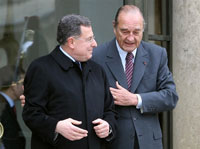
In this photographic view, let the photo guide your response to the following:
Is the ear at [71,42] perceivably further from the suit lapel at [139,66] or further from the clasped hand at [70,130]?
the suit lapel at [139,66]

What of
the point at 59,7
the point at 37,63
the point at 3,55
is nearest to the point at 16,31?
the point at 3,55

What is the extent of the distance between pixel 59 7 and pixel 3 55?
87cm

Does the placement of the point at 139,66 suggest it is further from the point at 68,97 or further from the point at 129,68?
the point at 68,97

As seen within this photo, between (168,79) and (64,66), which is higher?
(64,66)

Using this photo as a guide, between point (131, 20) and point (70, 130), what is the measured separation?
1115 mm

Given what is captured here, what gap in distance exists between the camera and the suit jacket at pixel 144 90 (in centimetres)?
353

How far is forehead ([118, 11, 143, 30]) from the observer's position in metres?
3.52

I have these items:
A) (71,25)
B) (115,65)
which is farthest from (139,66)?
(71,25)

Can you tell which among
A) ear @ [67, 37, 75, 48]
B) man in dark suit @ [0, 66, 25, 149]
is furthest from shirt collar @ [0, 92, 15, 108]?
ear @ [67, 37, 75, 48]

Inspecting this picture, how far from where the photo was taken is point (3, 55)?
4.14 meters

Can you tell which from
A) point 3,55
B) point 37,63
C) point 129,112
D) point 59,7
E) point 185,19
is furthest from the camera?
point 185,19

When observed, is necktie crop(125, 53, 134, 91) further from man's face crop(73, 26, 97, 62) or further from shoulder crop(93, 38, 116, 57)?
man's face crop(73, 26, 97, 62)

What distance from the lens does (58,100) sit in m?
3.05

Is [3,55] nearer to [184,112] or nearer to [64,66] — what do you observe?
[64,66]
